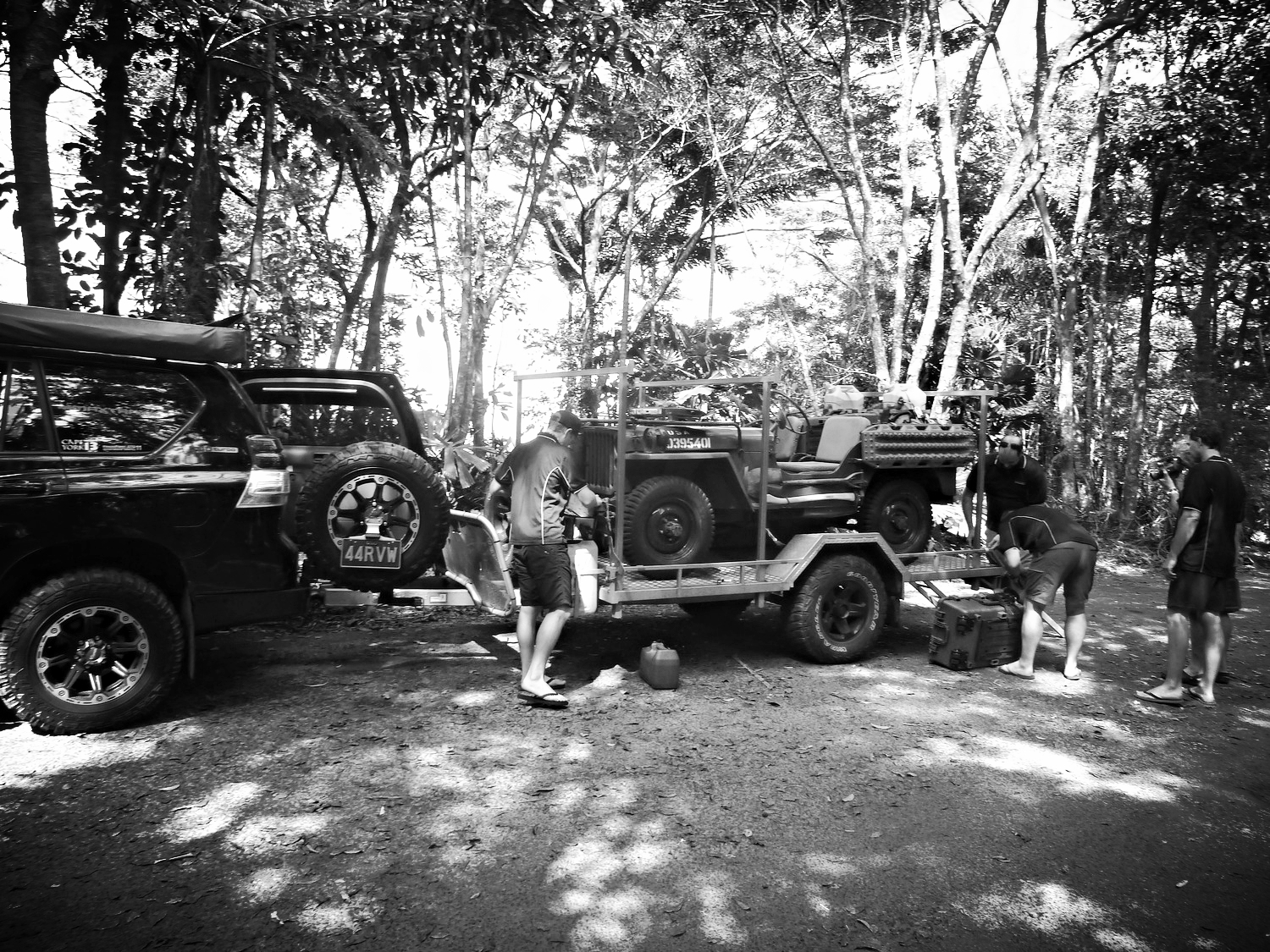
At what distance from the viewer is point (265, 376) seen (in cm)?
608

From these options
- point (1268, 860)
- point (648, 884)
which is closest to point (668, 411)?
point (648, 884)

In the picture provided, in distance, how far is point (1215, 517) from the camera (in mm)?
5973

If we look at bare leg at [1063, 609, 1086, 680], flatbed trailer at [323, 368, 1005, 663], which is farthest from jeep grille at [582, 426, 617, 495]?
bare leg at [1063, 609, 1086, 680]

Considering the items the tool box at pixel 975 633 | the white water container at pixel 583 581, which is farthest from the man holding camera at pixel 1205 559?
the white water container at pixel 583 581

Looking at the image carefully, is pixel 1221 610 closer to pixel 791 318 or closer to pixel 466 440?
pixel 466 440

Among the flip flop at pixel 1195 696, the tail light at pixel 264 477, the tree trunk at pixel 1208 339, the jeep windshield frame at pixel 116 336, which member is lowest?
the flip flop at pixel 1195 696

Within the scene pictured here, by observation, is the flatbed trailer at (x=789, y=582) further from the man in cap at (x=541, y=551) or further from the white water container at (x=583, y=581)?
the man in cap at (x=541, y=551)

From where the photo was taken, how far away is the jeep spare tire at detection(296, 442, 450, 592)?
5.21m

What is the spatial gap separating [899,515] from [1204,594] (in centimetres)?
225

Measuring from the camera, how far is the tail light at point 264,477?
199 inches

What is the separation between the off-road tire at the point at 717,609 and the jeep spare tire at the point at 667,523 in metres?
0.93

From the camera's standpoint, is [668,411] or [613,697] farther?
[668,411]

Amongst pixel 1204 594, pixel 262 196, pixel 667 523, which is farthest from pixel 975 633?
pixel 262 196

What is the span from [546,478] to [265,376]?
82.8 inches
